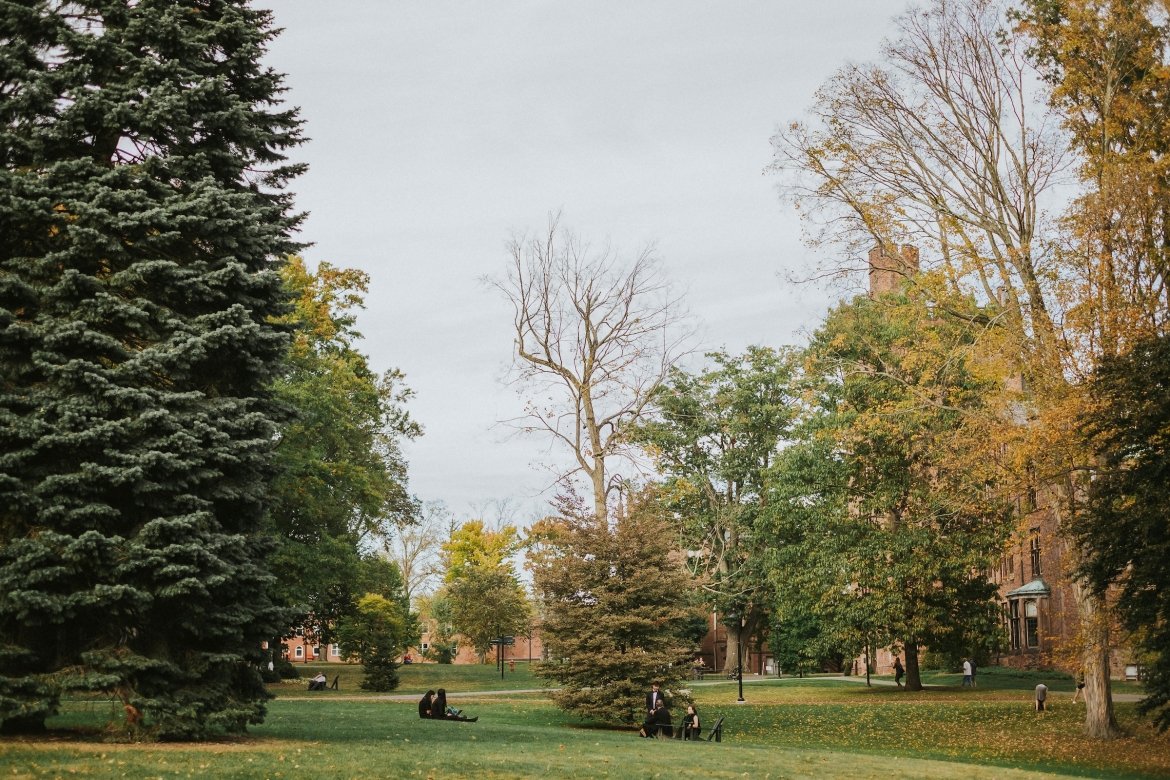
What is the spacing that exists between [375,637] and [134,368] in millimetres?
29195

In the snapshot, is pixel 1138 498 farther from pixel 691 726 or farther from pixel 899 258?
pixel 691 726

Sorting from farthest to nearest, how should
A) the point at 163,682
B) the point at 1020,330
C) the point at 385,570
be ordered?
the point at 385,570 < the point at 1020,330 < the point at 163,682

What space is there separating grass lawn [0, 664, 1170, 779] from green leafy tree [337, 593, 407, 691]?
3.78m

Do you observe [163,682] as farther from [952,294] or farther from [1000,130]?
[1000,130]

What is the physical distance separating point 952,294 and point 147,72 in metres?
18.6

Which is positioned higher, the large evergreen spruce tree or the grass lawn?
the large evergreen spruce tree

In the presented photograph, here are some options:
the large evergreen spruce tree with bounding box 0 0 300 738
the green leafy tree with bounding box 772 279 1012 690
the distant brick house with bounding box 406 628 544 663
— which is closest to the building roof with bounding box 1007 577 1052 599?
the green leafy tree with bounding box 772 279 1012 690

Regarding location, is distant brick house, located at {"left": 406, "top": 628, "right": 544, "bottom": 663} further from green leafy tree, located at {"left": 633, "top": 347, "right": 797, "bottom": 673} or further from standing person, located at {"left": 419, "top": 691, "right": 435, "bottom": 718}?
standing person, located at {"left": 419, "top": 691, "right": 435, "bottom": 718}

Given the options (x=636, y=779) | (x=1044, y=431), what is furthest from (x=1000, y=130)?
(x=636, y=779)

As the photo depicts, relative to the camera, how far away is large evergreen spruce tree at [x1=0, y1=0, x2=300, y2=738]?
15.2 meters

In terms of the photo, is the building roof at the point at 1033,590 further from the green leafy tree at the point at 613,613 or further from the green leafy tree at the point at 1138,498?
the green leafy tree at the point at 1138,498

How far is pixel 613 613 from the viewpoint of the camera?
2764 cm

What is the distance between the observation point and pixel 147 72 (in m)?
17.0

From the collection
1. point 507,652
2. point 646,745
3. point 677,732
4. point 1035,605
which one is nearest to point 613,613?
point 677,732
